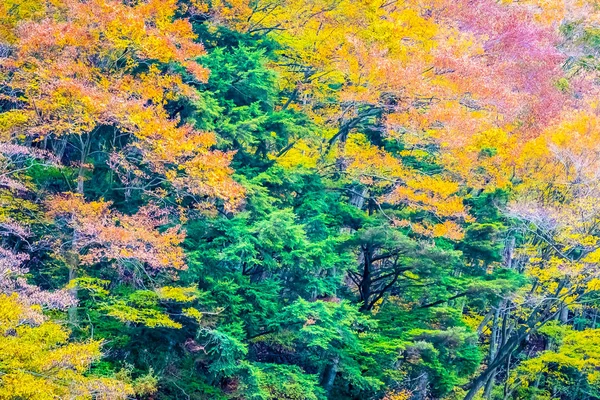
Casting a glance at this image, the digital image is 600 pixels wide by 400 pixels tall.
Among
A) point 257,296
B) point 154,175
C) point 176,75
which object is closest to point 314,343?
point 257,296

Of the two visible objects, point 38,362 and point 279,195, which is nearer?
point 38,362

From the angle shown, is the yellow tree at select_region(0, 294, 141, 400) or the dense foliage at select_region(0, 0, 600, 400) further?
the dense foliage at select_region(0, 0, 600, 400)

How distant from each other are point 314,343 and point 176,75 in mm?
5962

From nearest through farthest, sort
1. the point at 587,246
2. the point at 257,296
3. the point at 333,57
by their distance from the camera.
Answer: the point at 257,296, the point at 587,246, the point at 333,57

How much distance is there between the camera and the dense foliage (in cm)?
992

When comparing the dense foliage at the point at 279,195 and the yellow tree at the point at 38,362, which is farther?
the dense foliage at the point at 279,195

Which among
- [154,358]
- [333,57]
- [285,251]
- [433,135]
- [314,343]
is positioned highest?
[333,57]

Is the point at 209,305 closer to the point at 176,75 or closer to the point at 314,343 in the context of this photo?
the point at 314,343

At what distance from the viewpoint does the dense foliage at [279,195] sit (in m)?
9.92

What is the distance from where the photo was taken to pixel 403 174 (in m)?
14.2

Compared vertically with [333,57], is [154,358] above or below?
below

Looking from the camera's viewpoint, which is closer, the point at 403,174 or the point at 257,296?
the point at 257,296

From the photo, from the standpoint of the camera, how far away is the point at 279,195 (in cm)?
1332

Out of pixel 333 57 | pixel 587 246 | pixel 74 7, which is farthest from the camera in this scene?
pixel 333 57
